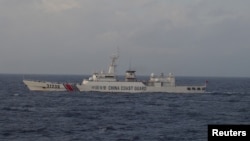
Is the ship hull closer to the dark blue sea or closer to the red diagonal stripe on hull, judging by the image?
the red diagonal stripe on hull

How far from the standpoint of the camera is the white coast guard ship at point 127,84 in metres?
102

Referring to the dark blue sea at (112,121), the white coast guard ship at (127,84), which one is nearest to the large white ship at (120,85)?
the white coast guard ship at (127,84)

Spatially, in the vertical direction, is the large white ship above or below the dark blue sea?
above

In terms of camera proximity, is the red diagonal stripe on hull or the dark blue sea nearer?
the dark blue sea

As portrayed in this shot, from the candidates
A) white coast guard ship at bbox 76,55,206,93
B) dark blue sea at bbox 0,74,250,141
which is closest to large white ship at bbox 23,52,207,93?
white coast guard ship at bbox 76,55,206,93

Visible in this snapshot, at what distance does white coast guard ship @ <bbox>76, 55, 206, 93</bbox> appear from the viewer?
10212 cm

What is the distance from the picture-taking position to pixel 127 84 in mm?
103375

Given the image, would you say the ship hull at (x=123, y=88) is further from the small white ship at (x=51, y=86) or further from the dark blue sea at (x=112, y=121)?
the dark blue sea at (x=112, y=121)

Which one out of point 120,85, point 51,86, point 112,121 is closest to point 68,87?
point 51,86

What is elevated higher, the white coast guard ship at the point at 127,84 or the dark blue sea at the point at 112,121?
the white coast guard ship at the point at 127,84

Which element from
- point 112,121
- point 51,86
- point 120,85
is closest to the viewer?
point 112,121

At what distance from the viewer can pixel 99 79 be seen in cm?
10206

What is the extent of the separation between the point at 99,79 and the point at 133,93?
763 cm

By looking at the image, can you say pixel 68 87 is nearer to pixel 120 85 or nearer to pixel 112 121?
pixel 120 85
